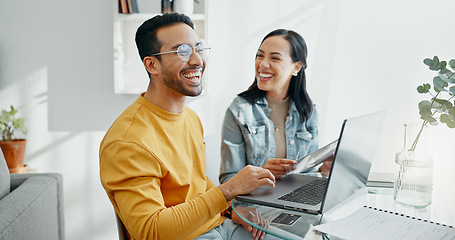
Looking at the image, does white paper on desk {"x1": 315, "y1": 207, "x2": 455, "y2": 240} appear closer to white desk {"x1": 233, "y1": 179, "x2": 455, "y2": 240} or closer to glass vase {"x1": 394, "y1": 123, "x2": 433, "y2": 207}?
white desk {"x1": 233, "y1": 179, "x2": 455, "y2": 240}

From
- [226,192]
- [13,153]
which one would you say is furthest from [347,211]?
[13,153]

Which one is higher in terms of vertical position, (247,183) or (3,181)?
(247,183)

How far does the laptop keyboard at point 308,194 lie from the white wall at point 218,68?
114 centimetres

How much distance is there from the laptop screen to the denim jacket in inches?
23.2

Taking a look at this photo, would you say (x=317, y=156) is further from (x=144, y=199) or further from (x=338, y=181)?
(x=144, y=199)

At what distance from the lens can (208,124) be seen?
9.01ft

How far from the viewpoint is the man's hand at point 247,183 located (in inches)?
55.5

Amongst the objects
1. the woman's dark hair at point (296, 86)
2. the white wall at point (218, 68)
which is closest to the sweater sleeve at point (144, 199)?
the woman's dark hair at point (296, 86)

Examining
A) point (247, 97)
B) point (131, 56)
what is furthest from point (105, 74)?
point (247, 97)

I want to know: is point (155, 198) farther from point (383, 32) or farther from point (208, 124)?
point (383, 32)

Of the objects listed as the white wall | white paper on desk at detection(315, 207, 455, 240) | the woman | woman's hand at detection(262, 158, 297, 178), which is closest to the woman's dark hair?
the woman

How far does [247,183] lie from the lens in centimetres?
141

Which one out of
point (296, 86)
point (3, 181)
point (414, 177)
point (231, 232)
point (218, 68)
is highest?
point (218, 68)

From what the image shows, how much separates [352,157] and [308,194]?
0.21 metres
